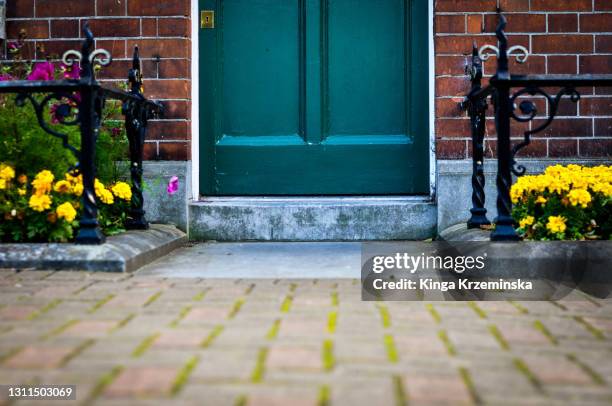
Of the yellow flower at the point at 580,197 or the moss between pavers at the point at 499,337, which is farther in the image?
the yellow flower at the point at 580,197

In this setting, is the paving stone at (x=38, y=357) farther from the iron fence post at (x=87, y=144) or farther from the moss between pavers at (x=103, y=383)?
the iron fence post at (x=87, y=144)

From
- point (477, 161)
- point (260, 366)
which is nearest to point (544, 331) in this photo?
point (260, 366)

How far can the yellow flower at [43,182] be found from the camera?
3.41m

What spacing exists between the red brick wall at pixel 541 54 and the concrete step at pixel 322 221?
49cm

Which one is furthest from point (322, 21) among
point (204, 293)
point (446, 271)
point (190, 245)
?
point (204, 293)

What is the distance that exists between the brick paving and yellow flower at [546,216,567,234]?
23.1 inches

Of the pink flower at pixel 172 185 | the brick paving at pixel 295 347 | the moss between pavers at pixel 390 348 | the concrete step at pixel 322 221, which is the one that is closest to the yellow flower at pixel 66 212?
the brick paving at pixel 295 347

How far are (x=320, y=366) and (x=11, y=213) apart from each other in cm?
238

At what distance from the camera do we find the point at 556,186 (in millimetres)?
3426

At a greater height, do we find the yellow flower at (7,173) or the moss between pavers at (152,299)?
the yellow flower at (7,173)

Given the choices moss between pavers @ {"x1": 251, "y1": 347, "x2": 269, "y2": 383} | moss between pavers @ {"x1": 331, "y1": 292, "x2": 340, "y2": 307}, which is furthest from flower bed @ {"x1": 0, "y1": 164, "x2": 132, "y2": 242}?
moss between pavers @ {"x1": 251, "y1": 347, "x2": 269, "y2": 383}

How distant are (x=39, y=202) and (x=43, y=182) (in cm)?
12

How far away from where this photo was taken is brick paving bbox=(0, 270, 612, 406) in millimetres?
1530

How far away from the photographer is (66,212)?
133 inches
